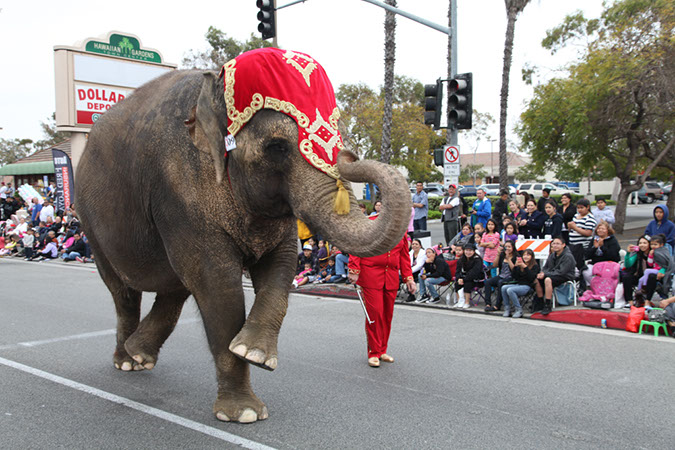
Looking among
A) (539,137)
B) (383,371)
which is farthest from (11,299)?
(539,137)

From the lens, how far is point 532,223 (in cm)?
1097

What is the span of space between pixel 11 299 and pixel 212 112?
27.7 ft

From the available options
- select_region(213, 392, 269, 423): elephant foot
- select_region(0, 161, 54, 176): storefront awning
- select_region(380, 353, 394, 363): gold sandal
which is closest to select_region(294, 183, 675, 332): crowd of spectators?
select_region(380, 353, 394, 363): gold sandal

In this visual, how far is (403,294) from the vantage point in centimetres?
1055

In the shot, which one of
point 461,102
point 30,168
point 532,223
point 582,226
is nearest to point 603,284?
point 582,226

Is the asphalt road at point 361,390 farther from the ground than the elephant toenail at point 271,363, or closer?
closer

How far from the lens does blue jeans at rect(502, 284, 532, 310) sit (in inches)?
340

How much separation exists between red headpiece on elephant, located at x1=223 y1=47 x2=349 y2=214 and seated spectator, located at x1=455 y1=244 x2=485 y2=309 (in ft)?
21.2

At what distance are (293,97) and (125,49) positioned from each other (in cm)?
1466

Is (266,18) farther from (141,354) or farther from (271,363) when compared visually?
(271,363)

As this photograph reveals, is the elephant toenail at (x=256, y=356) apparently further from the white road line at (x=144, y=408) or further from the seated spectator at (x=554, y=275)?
the seated spectator at (x=554, y=275)

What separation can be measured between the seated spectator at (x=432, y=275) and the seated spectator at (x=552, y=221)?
198cm

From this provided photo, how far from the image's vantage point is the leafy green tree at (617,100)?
53.9ft

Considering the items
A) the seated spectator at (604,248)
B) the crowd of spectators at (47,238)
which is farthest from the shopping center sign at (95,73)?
the seated spectator at (604,248)
